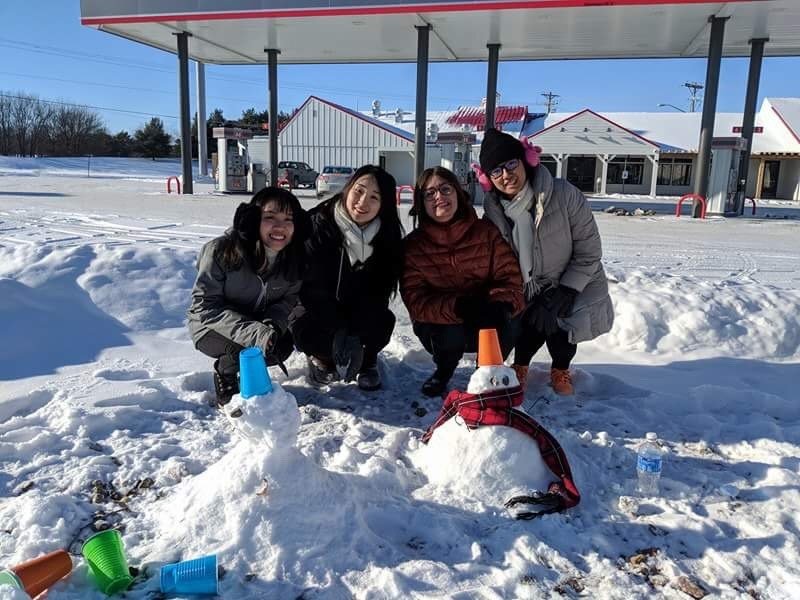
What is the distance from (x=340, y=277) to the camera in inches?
138

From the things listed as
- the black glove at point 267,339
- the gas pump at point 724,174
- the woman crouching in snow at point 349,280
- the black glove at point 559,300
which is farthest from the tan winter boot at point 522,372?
the gas pump at point 724,174

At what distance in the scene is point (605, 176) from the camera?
27.5m

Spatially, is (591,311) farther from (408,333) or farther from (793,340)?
(793,340)

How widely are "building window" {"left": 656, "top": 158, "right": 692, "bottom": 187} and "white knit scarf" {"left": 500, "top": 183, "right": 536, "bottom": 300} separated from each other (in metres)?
28.1

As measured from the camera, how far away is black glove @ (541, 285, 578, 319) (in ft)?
11.5

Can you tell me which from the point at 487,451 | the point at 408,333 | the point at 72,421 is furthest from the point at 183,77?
the point at 487,451

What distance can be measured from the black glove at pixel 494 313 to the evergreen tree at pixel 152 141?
52.9 meters

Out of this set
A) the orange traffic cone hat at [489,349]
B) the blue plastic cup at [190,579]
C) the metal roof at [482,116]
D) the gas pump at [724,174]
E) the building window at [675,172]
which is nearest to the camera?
the blue plastic cup at [190,579]

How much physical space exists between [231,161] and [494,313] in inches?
747

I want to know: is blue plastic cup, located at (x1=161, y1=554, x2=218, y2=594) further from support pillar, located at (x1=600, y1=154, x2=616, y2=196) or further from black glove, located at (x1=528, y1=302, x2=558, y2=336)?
support pillar, located at (x1=600, y1=154, x2=616, y2=196)

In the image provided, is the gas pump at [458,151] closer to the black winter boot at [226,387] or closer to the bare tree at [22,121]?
the black winter boot at [226,387]

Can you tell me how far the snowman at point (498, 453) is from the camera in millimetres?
2434

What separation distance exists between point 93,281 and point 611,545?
4.33 metres

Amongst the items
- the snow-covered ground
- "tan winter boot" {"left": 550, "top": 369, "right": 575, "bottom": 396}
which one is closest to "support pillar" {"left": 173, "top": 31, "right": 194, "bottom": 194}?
the snow-covered ground
